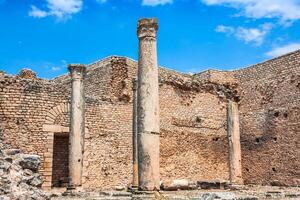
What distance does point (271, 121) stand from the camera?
2120 centimetres

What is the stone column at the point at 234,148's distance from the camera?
1617cm

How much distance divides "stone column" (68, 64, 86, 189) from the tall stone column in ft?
13.7

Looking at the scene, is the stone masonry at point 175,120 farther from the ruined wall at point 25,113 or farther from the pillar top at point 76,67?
the pillar top at point 76,67

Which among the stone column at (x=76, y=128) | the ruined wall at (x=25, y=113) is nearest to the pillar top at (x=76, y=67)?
the stone column at (x=76, y=128)

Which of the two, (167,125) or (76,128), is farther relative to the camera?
(167,125)

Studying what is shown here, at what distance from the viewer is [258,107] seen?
72.4 feet

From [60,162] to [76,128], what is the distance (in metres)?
6.18

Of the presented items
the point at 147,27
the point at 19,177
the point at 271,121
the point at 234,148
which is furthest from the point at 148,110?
the point at 271,121

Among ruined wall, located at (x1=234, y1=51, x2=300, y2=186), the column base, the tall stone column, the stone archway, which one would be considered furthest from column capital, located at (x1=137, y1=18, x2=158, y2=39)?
ruined wall, located at (x1=234, y1=51, x2=300, y2=186)

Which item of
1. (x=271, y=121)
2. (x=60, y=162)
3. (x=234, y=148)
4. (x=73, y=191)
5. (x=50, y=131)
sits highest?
(x=271, y=121)

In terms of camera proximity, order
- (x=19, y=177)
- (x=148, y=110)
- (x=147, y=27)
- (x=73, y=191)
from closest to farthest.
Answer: (x=19, y=177) < (x=148, y=110) < (x=147, y=27) < (x=73, y=191)

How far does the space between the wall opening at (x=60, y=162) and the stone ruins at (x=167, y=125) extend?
0.15 feet

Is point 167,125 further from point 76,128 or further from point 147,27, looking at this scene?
point 147,27

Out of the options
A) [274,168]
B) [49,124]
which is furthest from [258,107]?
[49,124]
